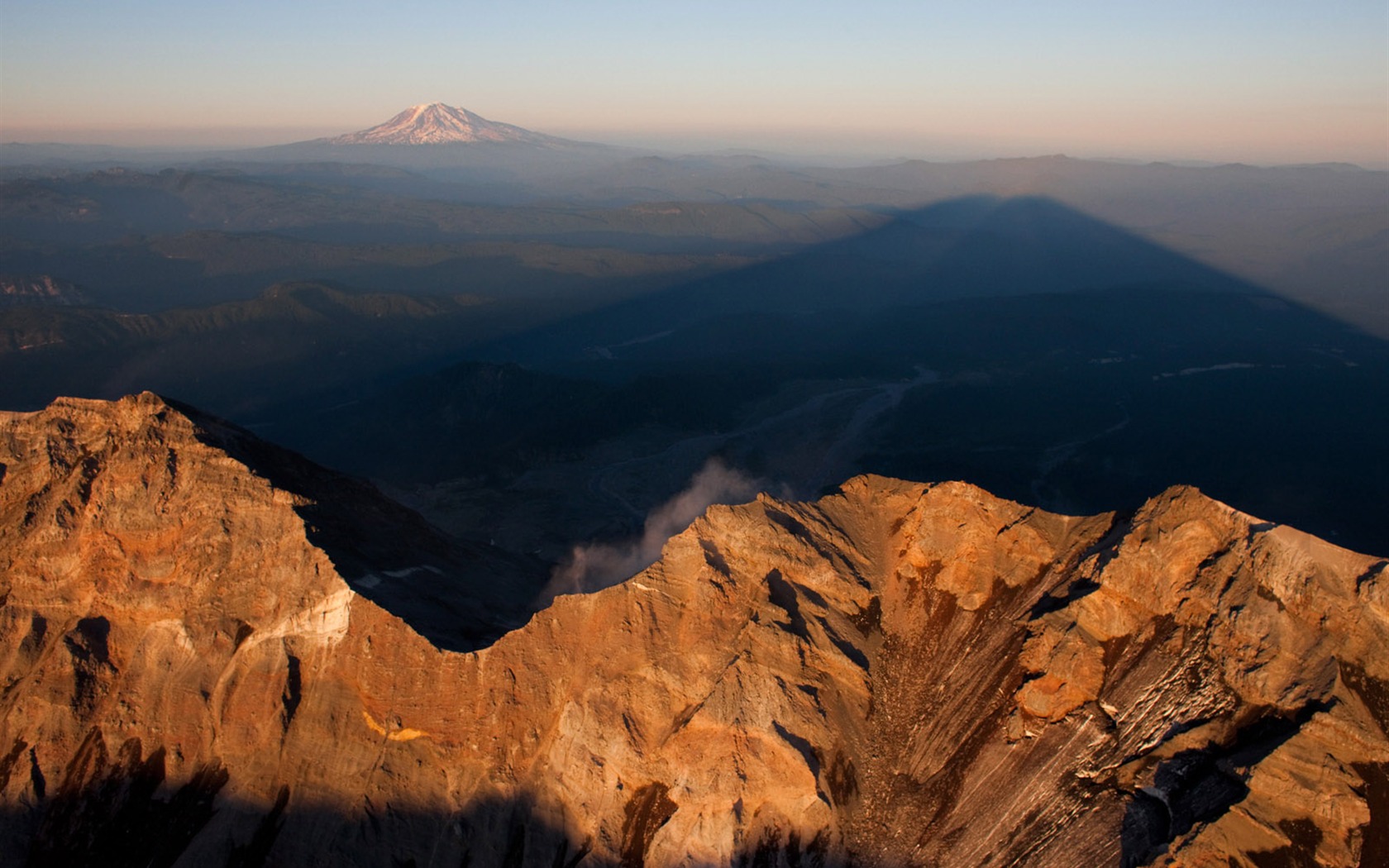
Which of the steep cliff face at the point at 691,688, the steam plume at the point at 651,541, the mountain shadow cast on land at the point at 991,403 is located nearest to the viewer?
the steep cliff face at the point at 691,688

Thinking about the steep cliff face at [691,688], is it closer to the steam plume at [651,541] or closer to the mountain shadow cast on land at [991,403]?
the steam plume at [651,541]

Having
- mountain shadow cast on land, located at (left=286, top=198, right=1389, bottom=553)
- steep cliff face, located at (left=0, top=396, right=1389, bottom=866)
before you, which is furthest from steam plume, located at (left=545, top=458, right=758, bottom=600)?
steep cliff face, located at (left=0, top=396, right=1389, bottom=866)

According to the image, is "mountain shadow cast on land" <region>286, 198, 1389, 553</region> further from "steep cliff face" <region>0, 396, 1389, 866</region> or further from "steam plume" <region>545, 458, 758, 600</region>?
"steep cliff face" <region>0, 396, 1389, 866</region>

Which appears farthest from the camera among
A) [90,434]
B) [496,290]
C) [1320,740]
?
[496,290]

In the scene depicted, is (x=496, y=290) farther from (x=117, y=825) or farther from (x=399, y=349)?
(x=117, y=825)

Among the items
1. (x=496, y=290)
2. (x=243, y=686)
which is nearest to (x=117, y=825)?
(x=243, y=686)

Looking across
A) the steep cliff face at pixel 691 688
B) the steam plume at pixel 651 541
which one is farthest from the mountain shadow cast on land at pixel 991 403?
the steep cliff face at pixel 691 688

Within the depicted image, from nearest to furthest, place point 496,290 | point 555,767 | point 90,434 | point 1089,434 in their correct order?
point 555,767
point 90,434
point 1089,434
point 496,290

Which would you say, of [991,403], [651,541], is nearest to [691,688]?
[651,541]
